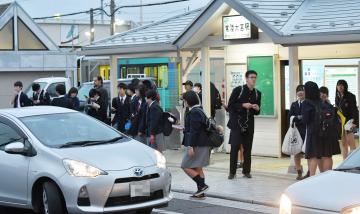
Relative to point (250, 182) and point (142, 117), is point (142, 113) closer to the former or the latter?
point (142, 117)

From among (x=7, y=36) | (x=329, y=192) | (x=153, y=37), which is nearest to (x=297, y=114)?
(x=153, y=37)

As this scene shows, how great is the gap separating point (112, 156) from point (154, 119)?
3.53 meters

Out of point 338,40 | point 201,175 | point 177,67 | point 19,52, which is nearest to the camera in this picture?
point 201,175

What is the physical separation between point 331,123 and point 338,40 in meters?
1.63

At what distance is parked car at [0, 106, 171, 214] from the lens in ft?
25.5

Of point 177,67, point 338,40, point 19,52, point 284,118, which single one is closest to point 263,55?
point 284,118

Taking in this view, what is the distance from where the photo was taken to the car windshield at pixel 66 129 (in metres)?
8.61

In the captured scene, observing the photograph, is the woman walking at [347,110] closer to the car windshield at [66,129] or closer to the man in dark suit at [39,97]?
the car windshield at [66,129]

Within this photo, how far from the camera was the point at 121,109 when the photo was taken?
14109mm

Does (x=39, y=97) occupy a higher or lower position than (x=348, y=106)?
higher

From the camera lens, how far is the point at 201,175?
9.99 m

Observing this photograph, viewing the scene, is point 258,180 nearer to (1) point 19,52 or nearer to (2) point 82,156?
(2) point 82,156

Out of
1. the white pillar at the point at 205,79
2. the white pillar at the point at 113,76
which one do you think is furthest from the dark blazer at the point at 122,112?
the white pillar at the point at 113,76

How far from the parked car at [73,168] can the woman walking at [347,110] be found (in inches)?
180
